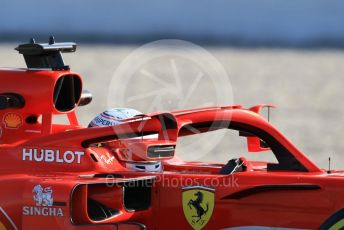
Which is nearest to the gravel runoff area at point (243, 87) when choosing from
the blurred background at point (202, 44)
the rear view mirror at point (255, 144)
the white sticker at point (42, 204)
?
the blurred background at point (202, 44)

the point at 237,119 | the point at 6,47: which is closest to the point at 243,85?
the point at 6,47

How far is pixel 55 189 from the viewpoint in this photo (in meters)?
7.41

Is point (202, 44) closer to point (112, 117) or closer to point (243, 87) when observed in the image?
point (243, 87)

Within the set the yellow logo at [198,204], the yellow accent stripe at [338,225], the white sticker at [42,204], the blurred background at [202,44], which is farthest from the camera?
the blurred background at [202,44]

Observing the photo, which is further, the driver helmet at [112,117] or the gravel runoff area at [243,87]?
the gravel runoff area at [243,87]

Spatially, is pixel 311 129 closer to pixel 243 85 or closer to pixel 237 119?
pixel 243 85

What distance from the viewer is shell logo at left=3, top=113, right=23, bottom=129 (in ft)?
27.8

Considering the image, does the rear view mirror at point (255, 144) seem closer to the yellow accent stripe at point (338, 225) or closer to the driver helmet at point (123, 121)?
the driver helmet at point (123, 121)

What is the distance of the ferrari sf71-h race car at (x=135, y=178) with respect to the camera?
7434 millimetres

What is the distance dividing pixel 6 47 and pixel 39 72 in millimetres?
15606

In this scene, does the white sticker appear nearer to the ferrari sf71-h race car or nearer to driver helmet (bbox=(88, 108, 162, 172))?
the ferrari sf71-h race car

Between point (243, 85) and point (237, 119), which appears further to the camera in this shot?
point (243, 85)

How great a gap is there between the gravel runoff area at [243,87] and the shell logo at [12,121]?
5.22 metres

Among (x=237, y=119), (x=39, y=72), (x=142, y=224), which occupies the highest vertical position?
(x=39, y=72)
